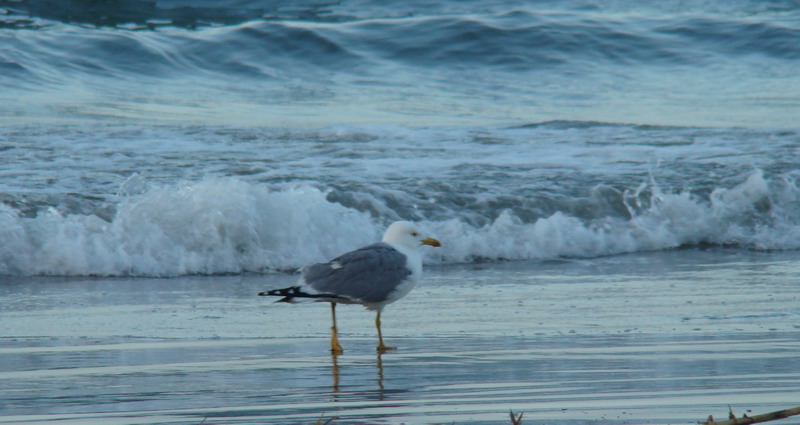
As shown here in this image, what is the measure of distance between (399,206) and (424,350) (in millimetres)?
3639

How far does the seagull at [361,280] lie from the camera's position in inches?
195

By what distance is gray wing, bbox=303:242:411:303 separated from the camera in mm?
4995

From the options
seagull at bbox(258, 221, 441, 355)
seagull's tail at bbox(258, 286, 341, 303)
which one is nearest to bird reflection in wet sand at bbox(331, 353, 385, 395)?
seagull at bbox(258, 221, 441, 355)

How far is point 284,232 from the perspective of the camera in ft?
25.8

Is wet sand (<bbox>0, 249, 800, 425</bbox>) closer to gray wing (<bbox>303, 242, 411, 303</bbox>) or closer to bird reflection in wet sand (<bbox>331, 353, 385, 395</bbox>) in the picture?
bird reflection in wet sand (<bbox>331, 353, 385, 395</bbox>)

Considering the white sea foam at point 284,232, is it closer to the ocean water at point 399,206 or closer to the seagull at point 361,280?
the ocean water at point 399,206

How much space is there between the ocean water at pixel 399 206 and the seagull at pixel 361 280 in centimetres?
21

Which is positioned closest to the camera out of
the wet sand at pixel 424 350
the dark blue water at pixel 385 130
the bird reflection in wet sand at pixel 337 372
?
the wet sand at pixel 424 350

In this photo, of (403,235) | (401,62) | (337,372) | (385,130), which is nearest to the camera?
(337,372)

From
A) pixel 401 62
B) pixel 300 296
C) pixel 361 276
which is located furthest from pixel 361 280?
pixel 401 62

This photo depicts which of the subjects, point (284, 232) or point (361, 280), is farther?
point (284, 232)

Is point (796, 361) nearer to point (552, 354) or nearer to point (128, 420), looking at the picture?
point (552, 354)

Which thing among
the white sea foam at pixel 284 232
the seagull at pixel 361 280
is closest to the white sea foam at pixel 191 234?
the white sea foam at pixel 284 232

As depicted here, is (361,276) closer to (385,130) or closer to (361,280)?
(361,280)
